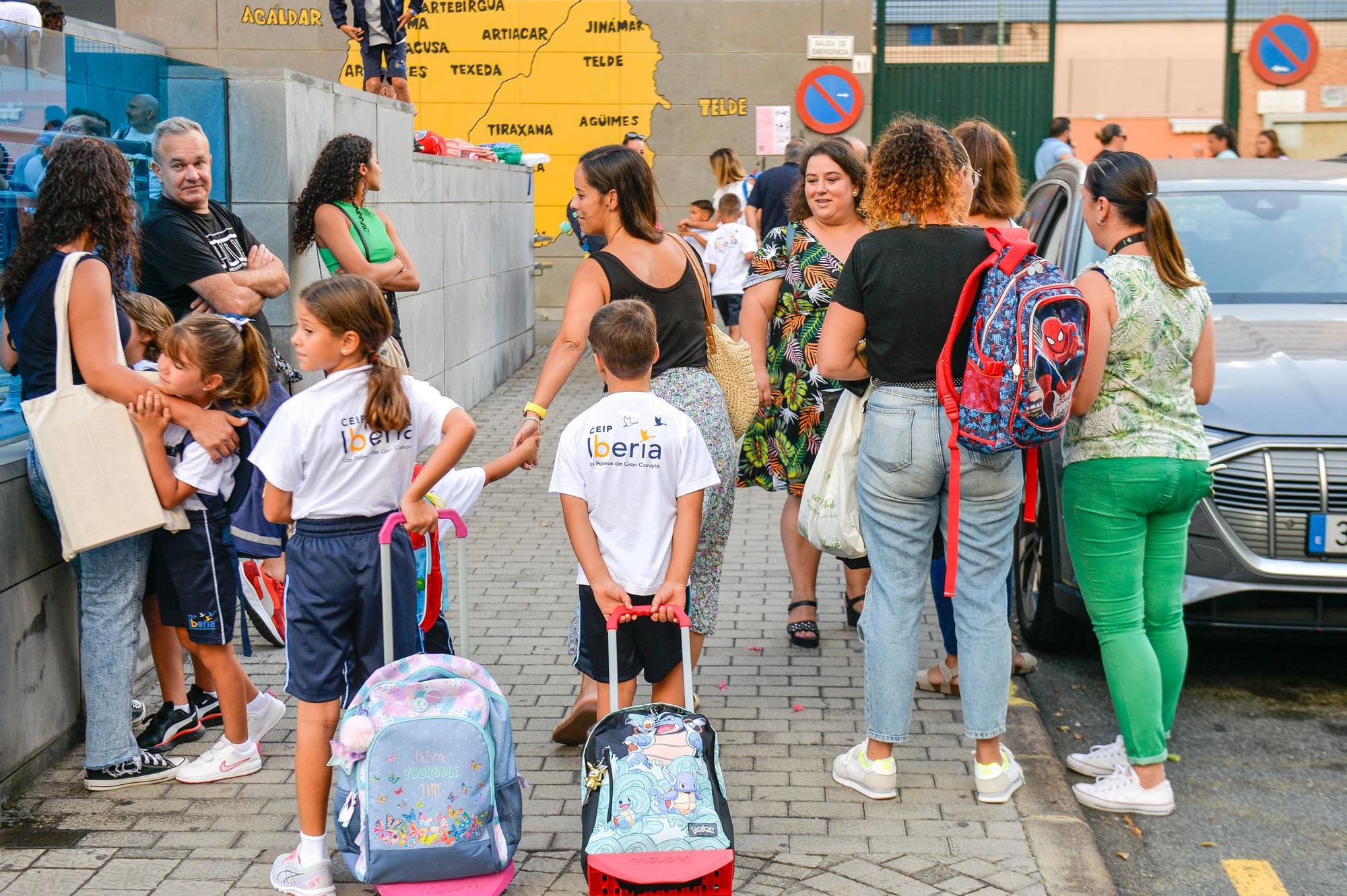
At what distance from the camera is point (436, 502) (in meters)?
4.32

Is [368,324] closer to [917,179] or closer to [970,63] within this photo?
[917,179]

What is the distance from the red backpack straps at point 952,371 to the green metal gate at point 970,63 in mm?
14918

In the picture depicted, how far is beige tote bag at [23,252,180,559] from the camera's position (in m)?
4.55

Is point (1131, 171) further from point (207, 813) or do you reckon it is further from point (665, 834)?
point (207, 813)

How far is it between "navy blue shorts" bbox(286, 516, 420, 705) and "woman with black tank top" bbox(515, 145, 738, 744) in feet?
2.84

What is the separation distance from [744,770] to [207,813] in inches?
67.7

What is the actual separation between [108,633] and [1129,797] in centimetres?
333

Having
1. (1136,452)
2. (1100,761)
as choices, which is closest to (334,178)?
(1136,452)

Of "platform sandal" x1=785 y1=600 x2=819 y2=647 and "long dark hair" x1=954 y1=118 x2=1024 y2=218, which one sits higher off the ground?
"long dark hair" x1=954 y1=118 x2=1024 y2=218

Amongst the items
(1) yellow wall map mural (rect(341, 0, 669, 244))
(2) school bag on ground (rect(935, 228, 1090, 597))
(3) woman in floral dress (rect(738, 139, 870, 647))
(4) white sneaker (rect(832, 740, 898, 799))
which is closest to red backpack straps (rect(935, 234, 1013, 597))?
(2) school bag on ground (rect(935, 228, 1090, 597))

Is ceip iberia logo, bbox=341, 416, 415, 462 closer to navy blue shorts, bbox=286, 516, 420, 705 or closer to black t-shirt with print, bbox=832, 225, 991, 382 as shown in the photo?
navy blue shorts, bbox=286, 516, 420, 705

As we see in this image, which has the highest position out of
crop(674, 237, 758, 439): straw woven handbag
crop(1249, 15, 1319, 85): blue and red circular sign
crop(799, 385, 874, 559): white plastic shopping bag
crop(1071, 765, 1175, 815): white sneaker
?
crop(1249, 15, 1319, 85): blue and red circular sign

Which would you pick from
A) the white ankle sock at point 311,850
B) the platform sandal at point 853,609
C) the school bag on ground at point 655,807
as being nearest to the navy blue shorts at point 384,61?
→ the platform sandal at point 853,609

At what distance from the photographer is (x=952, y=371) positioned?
445 cm
